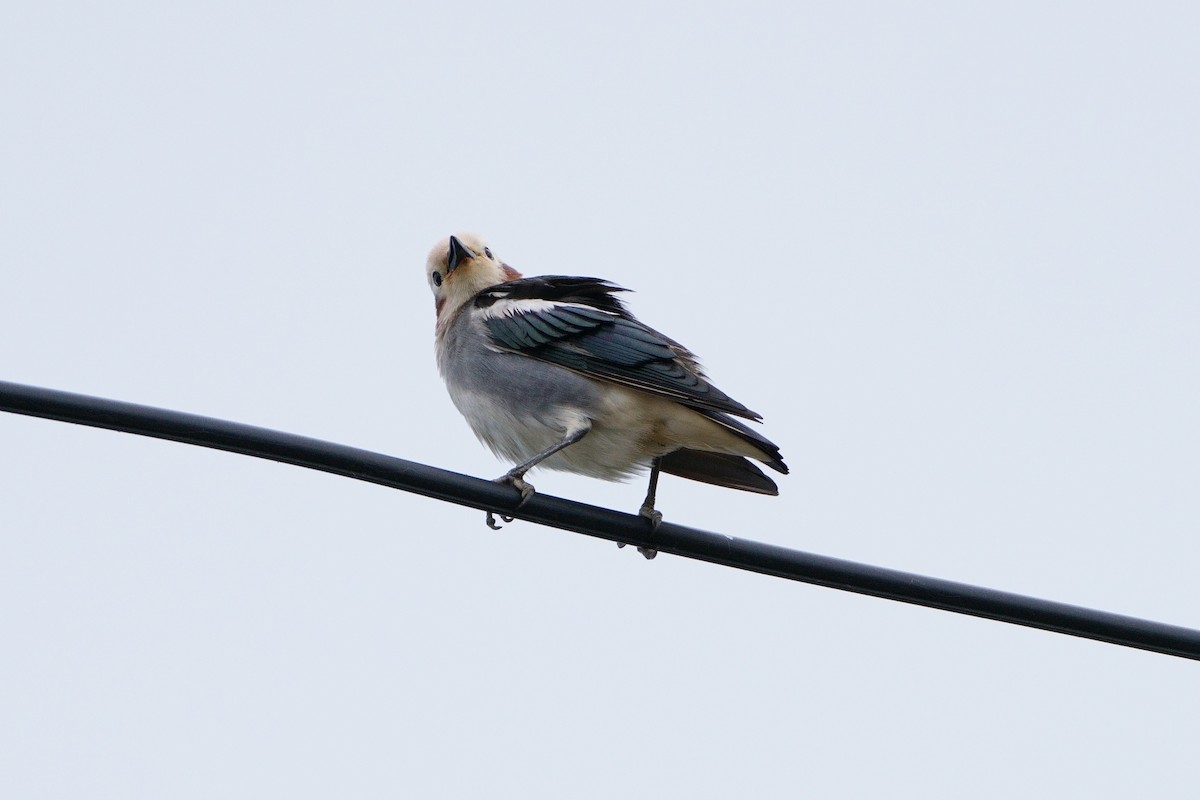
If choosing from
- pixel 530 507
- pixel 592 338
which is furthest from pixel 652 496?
pixel 530 507

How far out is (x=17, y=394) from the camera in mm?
4652

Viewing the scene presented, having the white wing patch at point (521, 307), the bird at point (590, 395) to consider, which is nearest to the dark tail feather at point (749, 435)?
the bird at point (590, 395)

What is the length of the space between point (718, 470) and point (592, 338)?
3.56ft

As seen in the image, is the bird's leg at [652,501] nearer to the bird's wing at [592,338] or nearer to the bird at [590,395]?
the bird at [590,395]

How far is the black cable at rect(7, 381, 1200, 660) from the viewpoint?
15.4ft

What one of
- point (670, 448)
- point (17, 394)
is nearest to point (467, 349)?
point (670, 448)

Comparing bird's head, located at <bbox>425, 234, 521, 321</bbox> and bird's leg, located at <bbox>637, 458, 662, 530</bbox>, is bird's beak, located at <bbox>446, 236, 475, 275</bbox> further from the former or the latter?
bird's leg, located at <bbox>637, 458, 662, 530</bbox>

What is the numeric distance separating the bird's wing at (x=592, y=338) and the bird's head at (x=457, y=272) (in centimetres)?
77

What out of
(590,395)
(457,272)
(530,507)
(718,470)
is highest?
(457,272)

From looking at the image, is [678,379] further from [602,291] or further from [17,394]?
[17,394]

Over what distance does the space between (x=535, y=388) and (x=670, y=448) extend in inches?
32.1

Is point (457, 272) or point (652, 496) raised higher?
point (457, 272)

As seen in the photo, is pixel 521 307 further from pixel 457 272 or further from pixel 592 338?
pixel 457 272

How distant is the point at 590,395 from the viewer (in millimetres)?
7406
